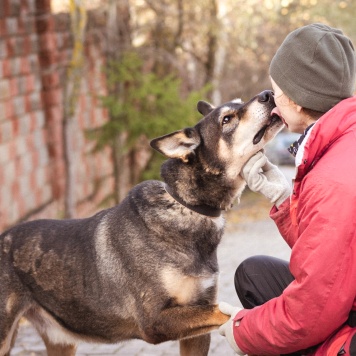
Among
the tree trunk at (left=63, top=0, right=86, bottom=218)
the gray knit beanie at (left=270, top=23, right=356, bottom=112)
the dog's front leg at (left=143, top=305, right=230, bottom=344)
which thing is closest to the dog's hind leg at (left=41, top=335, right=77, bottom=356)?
the dog's front leg at (left=143, top=305, right=230, bottom=344)

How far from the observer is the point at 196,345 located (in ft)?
15.0

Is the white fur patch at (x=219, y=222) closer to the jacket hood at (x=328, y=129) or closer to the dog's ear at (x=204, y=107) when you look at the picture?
the dog's ear at (x=204, y=107)

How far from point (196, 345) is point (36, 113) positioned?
743 cm

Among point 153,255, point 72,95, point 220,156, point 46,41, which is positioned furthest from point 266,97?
point 46,41

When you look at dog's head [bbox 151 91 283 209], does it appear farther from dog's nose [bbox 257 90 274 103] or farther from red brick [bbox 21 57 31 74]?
red brick [bbox 21 57 31 74]

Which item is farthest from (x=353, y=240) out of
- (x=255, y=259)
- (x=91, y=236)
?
(x=91, y=236)

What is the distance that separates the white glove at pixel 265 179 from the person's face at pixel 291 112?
59 cm

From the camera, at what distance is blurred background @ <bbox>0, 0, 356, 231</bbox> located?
10.6 meters

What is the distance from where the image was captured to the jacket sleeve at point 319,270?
2.95 metres

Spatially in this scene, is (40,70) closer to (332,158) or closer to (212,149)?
(212,149)

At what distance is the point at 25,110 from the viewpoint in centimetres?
1085

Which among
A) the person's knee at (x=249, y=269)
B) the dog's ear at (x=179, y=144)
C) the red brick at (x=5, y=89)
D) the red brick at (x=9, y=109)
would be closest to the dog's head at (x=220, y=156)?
the dog's ear at (x=179, y=144)

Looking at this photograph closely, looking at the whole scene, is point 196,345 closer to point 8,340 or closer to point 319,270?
point 8,340

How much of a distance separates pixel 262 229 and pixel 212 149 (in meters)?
9.57
